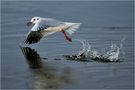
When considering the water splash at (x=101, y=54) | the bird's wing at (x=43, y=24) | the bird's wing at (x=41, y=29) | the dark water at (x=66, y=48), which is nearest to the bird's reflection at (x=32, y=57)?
the dark water at (x=66, y=48)

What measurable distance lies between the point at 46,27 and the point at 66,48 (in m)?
1.11

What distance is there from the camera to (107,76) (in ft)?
36.6

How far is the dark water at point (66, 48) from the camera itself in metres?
10.8

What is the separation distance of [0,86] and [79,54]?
127 inches

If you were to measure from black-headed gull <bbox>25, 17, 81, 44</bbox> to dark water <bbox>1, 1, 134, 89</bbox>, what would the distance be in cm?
32

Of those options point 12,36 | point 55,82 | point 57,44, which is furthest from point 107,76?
point 12,36

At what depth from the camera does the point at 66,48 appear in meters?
13.8

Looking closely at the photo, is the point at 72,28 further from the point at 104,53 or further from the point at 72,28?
the point at 104,53

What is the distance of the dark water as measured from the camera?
10.8m

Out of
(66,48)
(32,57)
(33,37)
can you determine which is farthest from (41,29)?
(66,48)

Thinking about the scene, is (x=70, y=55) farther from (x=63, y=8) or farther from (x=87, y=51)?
(x=63, y=8)

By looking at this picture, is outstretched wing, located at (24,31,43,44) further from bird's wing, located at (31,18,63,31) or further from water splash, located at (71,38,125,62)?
water splash, located at (71,38,125,62)

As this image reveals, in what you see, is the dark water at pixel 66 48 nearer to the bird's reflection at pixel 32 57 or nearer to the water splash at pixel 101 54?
the bird's reflection at pixel 32 57

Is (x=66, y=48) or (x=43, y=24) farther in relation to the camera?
(x=66, y=48)
